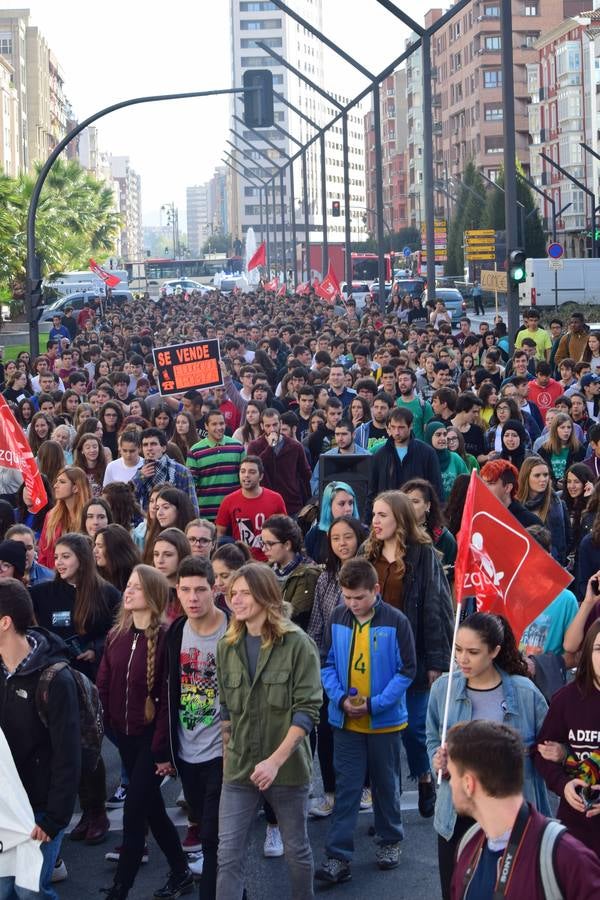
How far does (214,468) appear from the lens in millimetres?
12570

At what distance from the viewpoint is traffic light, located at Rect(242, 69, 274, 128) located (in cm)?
2631

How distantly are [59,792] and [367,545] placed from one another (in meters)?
2.73

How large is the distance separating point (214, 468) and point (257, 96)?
49.5ft

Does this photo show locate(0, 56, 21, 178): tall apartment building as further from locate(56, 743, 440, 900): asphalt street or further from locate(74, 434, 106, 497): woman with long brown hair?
locate(56, 743, 440, 900): asphalt street

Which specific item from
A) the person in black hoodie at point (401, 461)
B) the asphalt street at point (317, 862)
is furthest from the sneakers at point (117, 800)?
the person in black hoodie at point (401, 461)

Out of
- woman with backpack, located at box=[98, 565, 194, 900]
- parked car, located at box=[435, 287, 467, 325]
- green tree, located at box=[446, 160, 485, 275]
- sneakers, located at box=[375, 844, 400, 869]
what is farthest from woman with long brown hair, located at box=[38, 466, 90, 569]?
green tree, located at box=[446, 160, 485, 275]

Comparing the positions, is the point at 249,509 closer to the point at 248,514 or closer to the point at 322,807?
the point at 248,514

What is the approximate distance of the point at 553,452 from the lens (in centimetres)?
1317

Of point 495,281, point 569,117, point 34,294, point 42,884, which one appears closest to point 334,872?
point 42,884

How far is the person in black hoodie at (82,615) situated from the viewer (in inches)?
316

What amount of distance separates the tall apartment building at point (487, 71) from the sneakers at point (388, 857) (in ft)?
364

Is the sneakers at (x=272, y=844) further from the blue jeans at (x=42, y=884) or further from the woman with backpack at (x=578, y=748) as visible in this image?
the woman with backpack at (x=578, y=748)

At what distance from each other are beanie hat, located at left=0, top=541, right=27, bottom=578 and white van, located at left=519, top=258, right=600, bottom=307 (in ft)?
156

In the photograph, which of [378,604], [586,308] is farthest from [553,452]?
[586,308]
